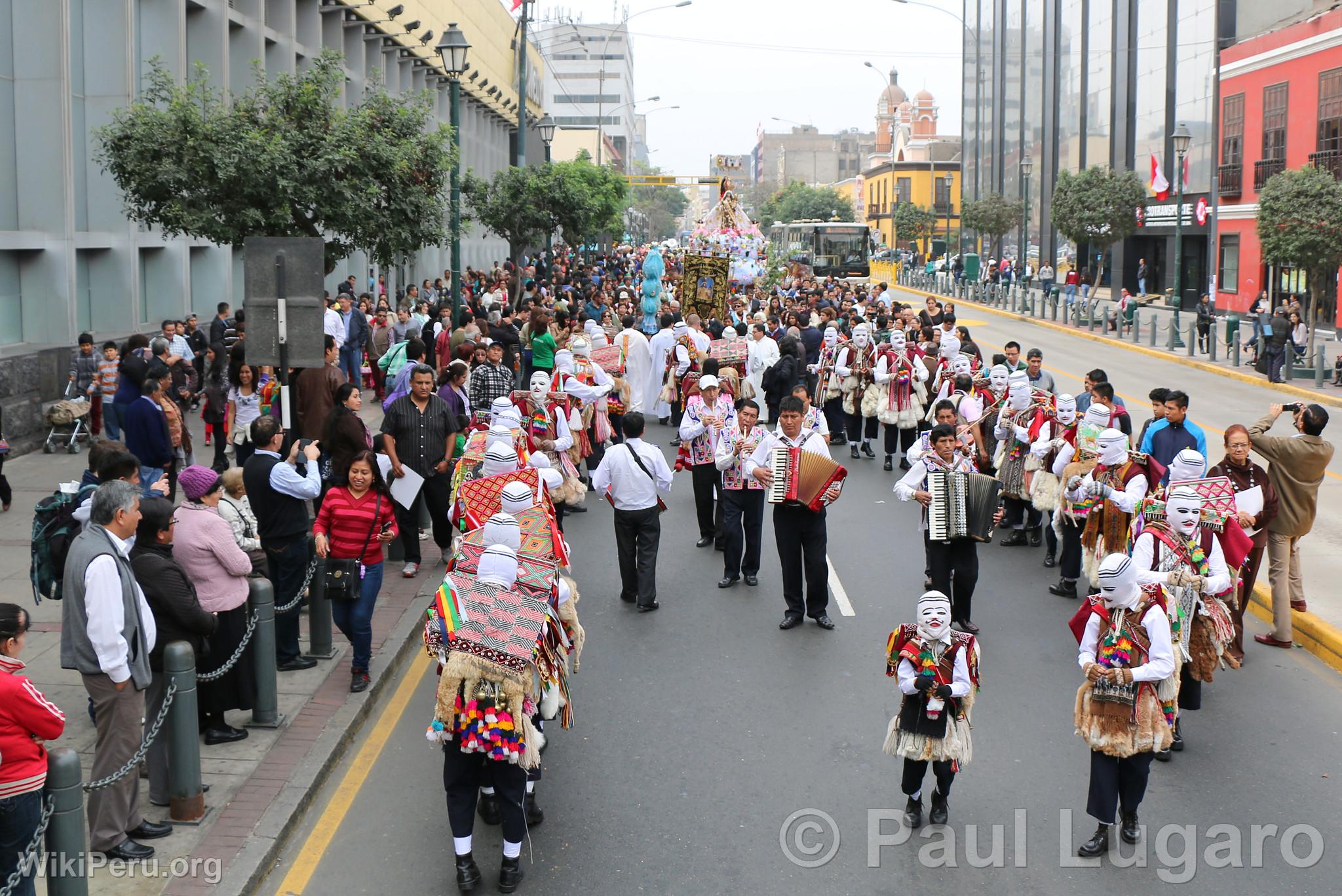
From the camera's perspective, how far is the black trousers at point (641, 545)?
1110 centimetres

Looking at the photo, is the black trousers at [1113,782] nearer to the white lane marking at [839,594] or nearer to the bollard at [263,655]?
the white lane marking at [839,594]

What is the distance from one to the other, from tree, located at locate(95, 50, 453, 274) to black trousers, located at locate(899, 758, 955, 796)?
35.5ft

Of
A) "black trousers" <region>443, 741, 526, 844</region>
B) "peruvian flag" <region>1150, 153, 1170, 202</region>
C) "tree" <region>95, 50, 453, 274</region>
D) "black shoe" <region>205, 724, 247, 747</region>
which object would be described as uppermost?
"peruvian flag" <region>1150, 153, 1170, 202</region>

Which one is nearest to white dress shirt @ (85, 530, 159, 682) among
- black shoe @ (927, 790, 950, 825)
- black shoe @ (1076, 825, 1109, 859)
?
black shoe @ (927, 790, 950, 825)

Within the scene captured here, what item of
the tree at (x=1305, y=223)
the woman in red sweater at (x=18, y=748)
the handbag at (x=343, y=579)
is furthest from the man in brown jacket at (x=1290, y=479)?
the tree at (x=1305, y=223)

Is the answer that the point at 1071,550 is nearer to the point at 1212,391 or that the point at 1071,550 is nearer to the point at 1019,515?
the point at 1019,515

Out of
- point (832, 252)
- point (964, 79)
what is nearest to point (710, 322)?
point (832, 252)

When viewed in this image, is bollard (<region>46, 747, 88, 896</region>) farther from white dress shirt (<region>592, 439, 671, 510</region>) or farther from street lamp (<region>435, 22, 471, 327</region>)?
street lamp (<region>435, 22, 471, 327</region>)

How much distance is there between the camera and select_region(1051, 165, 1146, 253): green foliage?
147 feet

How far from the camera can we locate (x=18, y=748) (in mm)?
5426

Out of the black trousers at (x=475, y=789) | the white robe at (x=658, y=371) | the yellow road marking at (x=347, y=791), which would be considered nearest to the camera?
the black trousers at (x=475, y=789)

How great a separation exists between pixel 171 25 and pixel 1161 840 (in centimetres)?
2118

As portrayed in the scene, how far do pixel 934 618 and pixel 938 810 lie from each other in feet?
3.82

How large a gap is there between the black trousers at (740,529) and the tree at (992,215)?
52493 mm
